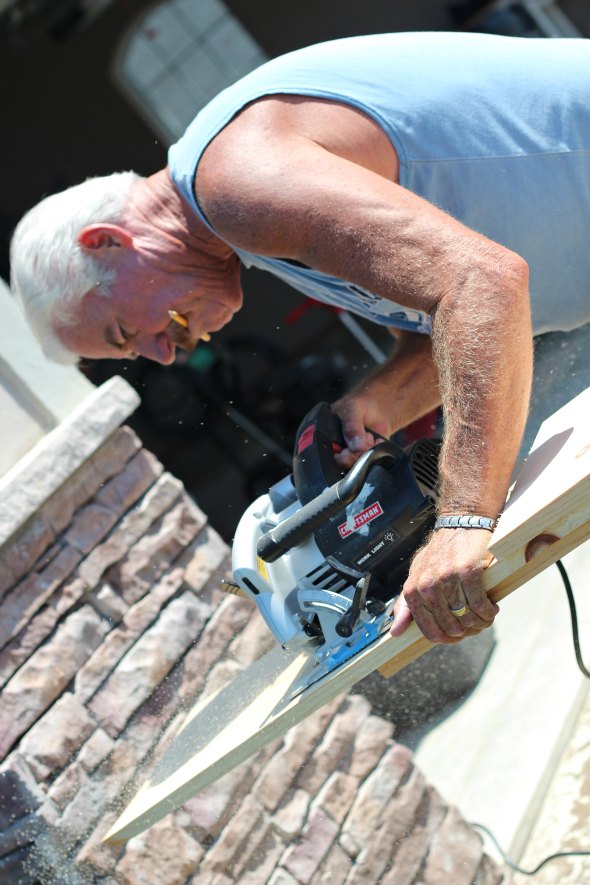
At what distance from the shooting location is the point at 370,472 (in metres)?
1.64

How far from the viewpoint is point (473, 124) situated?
5.29 feet

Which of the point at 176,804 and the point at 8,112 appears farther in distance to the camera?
the point at 8,112

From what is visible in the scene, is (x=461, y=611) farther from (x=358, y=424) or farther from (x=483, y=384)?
(x=358, y=424)

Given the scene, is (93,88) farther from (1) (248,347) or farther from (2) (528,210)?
(2) (528,210)

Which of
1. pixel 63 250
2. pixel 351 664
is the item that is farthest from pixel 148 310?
pixel 351 664

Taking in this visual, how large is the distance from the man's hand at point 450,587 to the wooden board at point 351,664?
24 millimetres

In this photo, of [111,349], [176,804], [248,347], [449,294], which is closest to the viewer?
[449,294]

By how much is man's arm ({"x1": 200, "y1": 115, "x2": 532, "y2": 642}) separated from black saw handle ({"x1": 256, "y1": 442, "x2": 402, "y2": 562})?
24 cm

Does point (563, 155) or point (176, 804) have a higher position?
point (563, 155)

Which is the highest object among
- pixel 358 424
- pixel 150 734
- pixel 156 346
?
pixel 156 346

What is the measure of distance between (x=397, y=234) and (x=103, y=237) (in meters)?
0.77

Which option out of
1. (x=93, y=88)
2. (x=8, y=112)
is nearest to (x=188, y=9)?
(x=93, y=88)

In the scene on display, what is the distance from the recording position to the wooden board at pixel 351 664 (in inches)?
49.6

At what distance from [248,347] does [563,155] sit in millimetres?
4367
